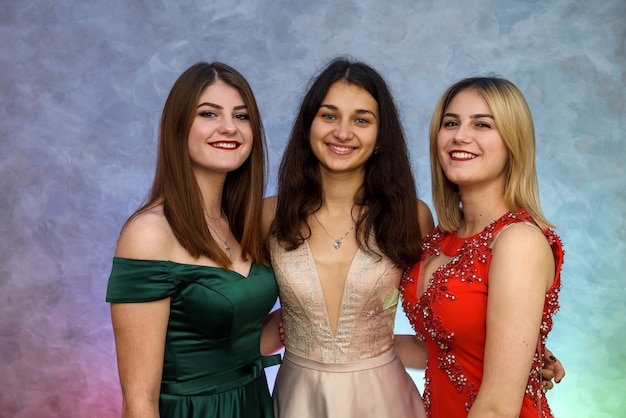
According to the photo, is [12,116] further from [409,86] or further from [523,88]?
[523,88]

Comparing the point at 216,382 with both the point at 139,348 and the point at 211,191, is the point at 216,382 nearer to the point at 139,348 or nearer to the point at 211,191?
the point at 139,348

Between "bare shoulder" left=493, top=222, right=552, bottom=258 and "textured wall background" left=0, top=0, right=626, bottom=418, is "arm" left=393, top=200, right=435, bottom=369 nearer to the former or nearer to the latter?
"bare shoulder" left=493, top=222, right=552, bottom=258

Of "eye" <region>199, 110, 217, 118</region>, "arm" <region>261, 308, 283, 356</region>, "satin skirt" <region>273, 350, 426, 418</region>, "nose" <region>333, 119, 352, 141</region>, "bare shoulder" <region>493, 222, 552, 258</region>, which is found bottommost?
"satin skirt" <region>273, 350, 426, 418</region>

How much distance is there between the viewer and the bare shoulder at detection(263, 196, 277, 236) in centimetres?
250

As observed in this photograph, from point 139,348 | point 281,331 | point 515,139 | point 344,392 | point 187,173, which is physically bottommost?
point 344,392

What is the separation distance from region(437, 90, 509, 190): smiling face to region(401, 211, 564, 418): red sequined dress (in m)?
0.15

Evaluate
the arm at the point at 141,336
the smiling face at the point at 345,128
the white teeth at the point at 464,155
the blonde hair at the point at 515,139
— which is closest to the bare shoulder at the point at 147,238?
the arm at the point at 141,336

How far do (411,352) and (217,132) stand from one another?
3.61 feet

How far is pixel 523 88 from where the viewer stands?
3941mm

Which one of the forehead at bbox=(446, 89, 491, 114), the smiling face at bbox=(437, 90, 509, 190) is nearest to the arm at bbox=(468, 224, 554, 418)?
the smiling face at bbox=(437, 90, 509, 190)

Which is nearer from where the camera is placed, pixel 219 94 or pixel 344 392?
pixel 219 94

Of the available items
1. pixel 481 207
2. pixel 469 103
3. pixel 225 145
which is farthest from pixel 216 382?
pixel 469 103

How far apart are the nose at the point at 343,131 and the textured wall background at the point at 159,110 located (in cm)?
181

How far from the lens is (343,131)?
231 centimetres
